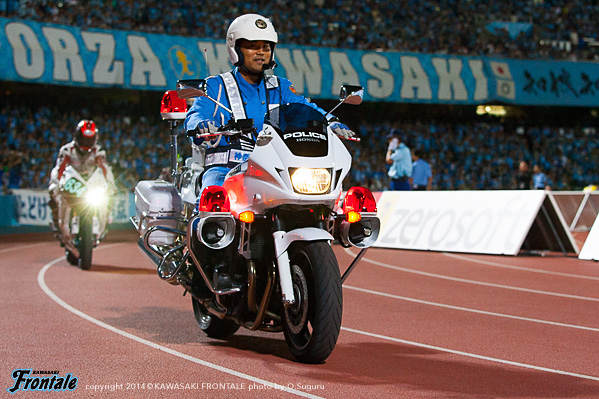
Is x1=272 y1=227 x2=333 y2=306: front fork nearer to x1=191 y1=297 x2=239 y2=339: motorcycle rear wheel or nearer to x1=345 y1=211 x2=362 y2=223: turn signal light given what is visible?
x1=345 y1=211 x2=362 y2=223: turn signal light

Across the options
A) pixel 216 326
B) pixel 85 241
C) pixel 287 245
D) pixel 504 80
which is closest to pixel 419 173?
pixel 85 241

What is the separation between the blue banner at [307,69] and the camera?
2741 centimetres

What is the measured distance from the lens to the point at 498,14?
4006 centimetres

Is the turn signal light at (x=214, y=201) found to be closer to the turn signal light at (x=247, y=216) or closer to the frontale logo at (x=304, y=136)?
the turn signal light at (x=247, y=216)

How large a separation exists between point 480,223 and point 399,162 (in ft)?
10.5

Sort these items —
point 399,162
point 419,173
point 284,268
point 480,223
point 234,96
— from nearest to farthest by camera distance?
point 284,268 → point 234,96 → point 480,223 → point 399,162 → point 419,173

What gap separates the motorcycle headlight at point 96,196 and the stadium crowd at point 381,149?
12.3 metres

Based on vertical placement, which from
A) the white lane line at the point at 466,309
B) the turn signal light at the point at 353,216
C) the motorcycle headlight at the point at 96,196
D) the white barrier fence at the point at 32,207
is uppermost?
the turn signal light at the point at 353,216

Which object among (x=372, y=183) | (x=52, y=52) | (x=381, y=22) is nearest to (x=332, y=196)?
(x=52, y=52)

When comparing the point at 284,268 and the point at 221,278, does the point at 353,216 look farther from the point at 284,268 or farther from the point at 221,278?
the point at 221,278

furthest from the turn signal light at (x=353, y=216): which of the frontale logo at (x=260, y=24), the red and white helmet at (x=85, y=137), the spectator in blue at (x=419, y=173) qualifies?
the spectator in blue at (x=419, y=173)

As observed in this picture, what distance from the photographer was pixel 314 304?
16.9ft

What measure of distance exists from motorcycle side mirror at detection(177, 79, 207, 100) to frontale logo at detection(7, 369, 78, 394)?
6.69ft

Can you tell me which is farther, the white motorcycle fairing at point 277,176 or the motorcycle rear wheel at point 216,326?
the motorcycle rear wheel at point 216,326
